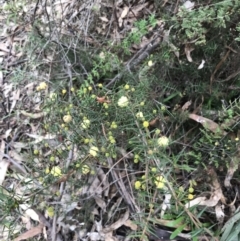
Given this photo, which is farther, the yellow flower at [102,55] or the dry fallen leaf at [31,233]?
the yellow flower at [102,55]

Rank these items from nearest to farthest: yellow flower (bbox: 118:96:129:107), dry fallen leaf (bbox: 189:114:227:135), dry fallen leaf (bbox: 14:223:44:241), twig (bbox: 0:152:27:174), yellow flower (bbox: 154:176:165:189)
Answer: yellow flower (bbox: 154:176:165:189)
yellow flower (bbox: 118:96:129:107)
dry fallen leaf (bbox: 189:114:227:135)
dry fallen leaf (bbox: 14:223:44:241)
twig (bbox: 0:152:27:174)

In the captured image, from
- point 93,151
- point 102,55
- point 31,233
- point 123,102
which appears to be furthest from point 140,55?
point 31,233

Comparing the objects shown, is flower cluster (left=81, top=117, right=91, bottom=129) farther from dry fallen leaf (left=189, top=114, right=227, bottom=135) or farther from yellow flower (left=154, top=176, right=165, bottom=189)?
dry fallen leaf (left=189, top=114, right=227, bottom=135)

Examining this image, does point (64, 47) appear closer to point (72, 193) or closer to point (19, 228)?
point (72, 193)

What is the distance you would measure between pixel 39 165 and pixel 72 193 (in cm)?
23

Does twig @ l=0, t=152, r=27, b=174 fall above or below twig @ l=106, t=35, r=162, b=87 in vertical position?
below

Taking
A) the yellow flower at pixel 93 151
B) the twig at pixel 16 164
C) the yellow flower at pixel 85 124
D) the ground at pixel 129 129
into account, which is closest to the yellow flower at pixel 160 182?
the ground at pixel 129 129

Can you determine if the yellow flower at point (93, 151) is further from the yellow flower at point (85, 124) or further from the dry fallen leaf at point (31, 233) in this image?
the dry fallen leaf at point (31, 233)

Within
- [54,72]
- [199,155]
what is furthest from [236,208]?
[54,72]

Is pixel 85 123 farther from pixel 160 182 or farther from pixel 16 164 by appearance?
pixel 16 164

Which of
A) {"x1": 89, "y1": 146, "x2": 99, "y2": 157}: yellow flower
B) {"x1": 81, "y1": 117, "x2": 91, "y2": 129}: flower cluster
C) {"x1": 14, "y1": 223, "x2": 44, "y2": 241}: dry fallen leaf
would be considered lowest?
{"x1": 14, "y1": 223, "x2": 44, "y2": 241}: dry fallen leaf

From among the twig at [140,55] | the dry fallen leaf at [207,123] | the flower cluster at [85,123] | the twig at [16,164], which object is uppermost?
the flower cluster at [85,123]

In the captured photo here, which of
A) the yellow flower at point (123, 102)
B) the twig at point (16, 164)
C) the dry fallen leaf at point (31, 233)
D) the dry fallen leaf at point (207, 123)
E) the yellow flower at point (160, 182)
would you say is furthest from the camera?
the twig at point (16, 164)

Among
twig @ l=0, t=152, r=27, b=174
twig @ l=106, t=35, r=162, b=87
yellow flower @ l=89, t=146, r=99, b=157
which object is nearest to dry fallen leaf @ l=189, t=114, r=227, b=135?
twig @ l=106, t=35, r=162, b=87
